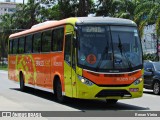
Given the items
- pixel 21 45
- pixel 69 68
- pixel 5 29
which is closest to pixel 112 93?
pixel 69 68

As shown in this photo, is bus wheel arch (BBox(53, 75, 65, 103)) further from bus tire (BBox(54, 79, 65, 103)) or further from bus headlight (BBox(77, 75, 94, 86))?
bus headlight (BBox(77, 75, 94, 86))

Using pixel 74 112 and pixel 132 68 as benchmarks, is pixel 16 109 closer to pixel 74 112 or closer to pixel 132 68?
pixel 74 112

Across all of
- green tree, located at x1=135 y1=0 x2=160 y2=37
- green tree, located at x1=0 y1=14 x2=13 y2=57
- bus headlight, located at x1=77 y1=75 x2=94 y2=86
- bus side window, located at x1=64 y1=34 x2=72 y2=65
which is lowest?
green tree, located at x1=0 y1=14 x2=13 y2=57

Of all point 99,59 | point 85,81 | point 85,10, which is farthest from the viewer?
point 85,10

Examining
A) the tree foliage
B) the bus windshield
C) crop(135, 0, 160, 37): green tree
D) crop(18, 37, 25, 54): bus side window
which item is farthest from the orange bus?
crop(135, 0, 160, 37): green tree

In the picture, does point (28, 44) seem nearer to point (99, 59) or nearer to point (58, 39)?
point (58, 39)

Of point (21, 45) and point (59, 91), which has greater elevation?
point (21, 45)

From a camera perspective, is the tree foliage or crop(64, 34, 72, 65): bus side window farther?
the tree foliage

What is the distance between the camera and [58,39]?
15484mm

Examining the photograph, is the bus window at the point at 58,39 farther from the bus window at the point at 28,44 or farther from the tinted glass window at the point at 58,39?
the bus window at the point at 28,44

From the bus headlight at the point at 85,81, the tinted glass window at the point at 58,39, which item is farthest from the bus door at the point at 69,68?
the tinted glass window at the point at 58,39

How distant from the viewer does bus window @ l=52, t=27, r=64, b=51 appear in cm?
1510

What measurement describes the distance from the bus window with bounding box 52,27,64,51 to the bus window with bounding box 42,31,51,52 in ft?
2.13

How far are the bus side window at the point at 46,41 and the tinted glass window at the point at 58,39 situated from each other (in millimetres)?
660
